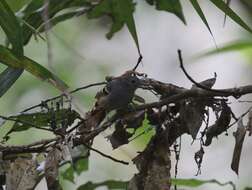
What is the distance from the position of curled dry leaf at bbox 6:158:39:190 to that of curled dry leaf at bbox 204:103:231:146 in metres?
0.24

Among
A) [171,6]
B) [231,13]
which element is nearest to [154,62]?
[171,6]

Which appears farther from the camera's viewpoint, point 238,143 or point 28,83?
point 28,83

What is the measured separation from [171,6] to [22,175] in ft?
1.62

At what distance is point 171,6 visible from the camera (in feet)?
4.00

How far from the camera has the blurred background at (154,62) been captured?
2.27 m

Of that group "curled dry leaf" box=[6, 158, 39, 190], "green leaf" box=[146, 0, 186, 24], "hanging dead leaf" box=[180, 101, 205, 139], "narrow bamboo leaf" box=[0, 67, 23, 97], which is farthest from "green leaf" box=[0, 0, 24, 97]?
"green leaf" box=[146, 0, 186, 24]

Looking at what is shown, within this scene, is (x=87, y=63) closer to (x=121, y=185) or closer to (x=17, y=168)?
(x=121, y=185)

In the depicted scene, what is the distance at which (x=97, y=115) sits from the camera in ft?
2.87

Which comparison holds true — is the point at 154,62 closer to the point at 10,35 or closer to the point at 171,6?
the point at 171,6

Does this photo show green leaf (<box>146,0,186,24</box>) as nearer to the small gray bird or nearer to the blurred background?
the small gray bird

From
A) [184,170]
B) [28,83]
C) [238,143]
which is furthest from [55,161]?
[184,170]

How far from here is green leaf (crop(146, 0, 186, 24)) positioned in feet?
3.90

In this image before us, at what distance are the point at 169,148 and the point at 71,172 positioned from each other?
320mm

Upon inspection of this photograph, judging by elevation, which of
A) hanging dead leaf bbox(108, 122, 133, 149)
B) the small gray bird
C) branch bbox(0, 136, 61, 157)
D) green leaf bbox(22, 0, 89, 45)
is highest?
green leaf bbox(22, 0, 89, 45)
